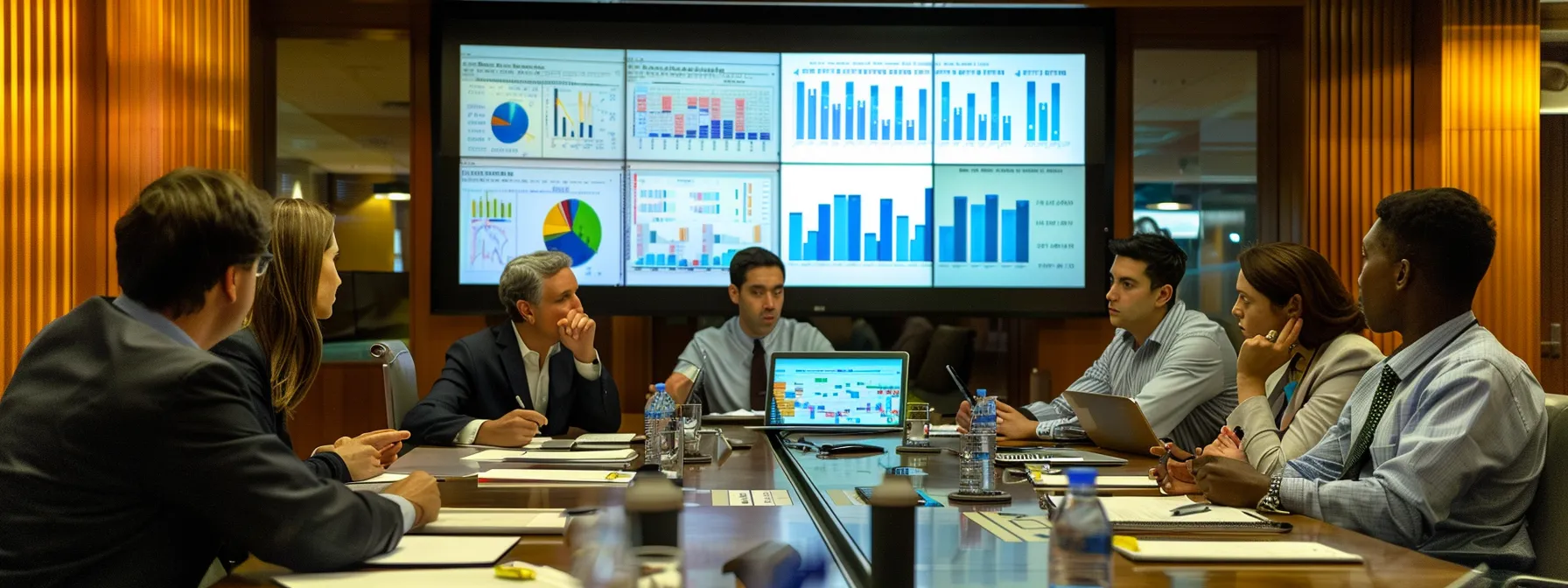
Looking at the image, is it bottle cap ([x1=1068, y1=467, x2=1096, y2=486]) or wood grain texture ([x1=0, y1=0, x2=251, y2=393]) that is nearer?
bottle cap ([x1=1068, y1=467, x2=1096, y2=486])

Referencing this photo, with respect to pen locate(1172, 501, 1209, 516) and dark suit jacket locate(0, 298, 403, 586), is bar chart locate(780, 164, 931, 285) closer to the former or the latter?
pen locate(1172, 501, 1209, 516)

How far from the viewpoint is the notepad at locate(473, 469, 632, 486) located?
2422 millimetres

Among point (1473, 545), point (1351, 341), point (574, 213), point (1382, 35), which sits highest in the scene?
point (1382, 35)

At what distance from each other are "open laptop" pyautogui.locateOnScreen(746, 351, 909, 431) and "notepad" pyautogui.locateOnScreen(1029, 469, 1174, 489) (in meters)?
1.14

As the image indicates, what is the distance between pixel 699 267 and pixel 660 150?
54 centimetres

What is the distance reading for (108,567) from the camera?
1.52m

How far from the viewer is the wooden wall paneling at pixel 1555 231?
220 inches

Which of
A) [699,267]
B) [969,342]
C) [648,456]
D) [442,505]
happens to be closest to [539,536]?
[442,505]

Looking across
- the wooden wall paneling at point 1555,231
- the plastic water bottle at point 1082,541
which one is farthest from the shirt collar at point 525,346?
the wooden wall paneling at point 1555,231

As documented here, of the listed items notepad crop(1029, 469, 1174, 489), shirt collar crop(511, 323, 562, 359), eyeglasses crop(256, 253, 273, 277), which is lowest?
notepad crop(1029, 469, 1174, 489)

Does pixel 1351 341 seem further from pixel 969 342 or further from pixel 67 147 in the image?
pixel 67 147

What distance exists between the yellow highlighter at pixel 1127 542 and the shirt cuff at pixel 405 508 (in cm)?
99

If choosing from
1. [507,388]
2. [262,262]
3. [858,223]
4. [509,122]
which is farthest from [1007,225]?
[262,262]

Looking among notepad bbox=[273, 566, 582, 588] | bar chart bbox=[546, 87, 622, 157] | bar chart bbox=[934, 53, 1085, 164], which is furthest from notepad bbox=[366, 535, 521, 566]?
bar chart bbox=[934, 53, 1085, 164]
